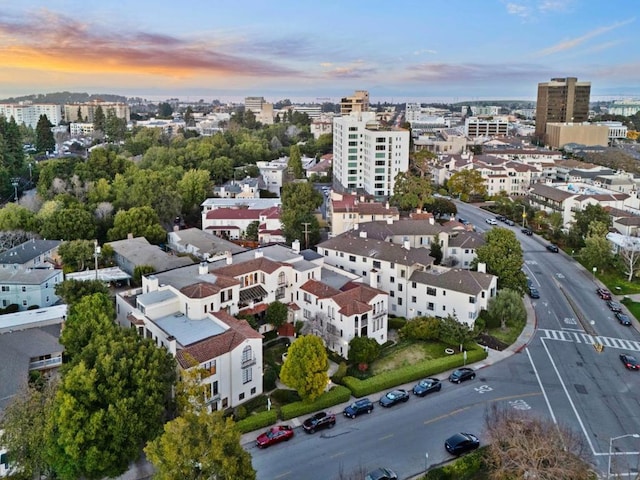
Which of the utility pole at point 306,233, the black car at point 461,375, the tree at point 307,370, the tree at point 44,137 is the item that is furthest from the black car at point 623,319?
the tree at point 44,137

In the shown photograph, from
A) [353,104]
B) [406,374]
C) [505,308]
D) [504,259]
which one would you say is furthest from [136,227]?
[353,104]

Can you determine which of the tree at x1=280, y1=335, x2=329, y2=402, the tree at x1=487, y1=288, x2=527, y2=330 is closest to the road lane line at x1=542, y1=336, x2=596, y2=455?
the tree at x1=487, y1=288, x2=527, y2=330

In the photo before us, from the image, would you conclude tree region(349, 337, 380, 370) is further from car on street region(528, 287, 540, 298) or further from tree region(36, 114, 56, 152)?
tree region(36, 114, 56, 152)

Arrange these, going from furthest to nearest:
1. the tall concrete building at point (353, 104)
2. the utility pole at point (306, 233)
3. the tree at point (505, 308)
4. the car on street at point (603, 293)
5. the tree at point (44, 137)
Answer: the tall concrete building at point (353, 104)
the tree at point (44, 137)
the utility pole at point (306, 233)
the car on street at point (603, 293)
the tree at point (505, 308)

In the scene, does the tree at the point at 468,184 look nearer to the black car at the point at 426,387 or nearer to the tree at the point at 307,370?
the black car at the point at 426,387

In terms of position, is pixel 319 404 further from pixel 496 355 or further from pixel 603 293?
pixel 603 293

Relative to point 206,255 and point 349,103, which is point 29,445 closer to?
point 206,255
